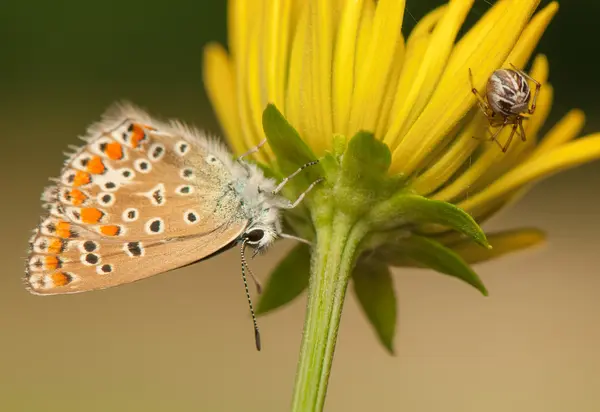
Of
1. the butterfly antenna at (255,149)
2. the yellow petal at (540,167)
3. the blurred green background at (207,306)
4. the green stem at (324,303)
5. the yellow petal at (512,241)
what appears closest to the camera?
the green stem at (324,303)

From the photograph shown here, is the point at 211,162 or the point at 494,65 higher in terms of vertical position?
the point at 211,162

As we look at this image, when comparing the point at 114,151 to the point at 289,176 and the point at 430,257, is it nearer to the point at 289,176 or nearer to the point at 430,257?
the point at 289,176

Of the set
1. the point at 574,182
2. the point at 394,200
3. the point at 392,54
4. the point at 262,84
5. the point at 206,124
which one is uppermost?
the point at 206,124

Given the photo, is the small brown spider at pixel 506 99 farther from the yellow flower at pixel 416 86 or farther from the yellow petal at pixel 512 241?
the yellow petal at pixel 512 241

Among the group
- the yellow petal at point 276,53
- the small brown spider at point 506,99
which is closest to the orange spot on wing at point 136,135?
the yellow petal at point 276,53

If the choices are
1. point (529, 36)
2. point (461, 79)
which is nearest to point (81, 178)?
point (461, 79)

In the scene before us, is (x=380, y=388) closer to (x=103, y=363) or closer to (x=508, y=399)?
(x=508, y=399)

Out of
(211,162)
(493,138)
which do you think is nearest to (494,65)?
(493,138)
